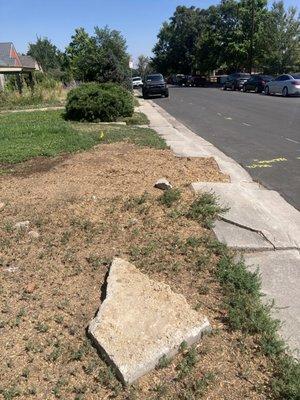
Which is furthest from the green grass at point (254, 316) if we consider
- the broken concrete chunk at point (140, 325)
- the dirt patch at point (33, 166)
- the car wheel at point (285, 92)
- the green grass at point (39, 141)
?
the car wheel at point (285, 92)

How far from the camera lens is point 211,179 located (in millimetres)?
6852

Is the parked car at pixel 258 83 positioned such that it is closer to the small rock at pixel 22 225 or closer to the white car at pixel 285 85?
the white car at pixel 285 85

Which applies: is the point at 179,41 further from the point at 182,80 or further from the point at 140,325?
the point at 140,325

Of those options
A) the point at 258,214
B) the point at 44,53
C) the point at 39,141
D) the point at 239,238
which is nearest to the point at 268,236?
the point at 239,238

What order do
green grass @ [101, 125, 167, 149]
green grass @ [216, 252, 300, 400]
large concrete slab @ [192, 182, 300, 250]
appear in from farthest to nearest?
green grass @ [101, 125, 167, 149]
large concrete slab @ [192, 182, 300, 250]
green grass @ [216, 252, 300, 400]

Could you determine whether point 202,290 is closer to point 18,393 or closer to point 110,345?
point 110,345

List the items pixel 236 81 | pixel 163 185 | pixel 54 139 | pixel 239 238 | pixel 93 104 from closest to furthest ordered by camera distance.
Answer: pixel 239 238
pixel 163 185
pixel 54 139
pixel 93 104
pixel 236 81

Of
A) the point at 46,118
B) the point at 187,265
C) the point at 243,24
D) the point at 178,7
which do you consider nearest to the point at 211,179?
the point at 187,265

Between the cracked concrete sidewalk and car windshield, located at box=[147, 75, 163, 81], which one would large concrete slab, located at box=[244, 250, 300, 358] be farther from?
car windshield, located at box=[147, 75, 163, 81]

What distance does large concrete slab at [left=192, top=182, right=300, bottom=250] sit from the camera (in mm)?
4602

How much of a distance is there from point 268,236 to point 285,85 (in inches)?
1064

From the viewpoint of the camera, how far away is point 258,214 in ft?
17.3

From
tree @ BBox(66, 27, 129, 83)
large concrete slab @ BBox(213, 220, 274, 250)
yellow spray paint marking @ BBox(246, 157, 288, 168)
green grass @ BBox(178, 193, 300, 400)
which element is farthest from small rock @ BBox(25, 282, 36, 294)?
tree @ BBox(66, 27, 129, 83)

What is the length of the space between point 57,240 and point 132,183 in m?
2.10
